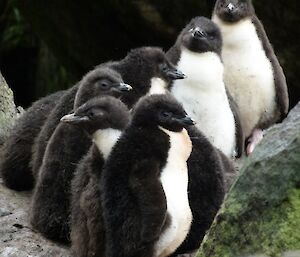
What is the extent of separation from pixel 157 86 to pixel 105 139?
1210 millimetres

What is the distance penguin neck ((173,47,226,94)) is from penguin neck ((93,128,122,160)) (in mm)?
1565

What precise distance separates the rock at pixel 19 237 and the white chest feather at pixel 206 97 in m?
1.23

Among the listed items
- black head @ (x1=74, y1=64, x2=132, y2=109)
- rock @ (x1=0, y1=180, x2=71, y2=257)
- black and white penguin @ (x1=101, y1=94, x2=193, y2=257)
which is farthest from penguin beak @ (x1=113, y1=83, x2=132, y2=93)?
rock @ (x1=0, y1=180, x2=71, y2=257)

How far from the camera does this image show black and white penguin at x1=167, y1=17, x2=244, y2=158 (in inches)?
258

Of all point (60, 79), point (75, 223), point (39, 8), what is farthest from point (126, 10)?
point (75, 223)

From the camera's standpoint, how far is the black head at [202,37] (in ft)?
21.8

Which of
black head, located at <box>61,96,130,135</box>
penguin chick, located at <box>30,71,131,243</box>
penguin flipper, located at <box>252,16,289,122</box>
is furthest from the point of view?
penguin flipper, located at <box>252,16,289,122</box>

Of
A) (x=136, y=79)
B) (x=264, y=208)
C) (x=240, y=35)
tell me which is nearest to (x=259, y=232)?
(x=264, y=208)

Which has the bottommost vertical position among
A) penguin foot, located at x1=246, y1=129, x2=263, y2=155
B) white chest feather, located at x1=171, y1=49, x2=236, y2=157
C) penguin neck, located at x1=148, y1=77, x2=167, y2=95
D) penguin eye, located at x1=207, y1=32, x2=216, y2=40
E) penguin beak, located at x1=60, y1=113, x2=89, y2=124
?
penguin foot, located at x1=246, y1=129, x2=263, y2=155

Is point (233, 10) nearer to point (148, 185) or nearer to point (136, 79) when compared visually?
point (136, 79)

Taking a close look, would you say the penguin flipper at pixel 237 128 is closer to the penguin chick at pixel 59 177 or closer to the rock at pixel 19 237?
the penguin chick at pixel 59 177

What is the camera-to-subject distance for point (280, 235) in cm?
387

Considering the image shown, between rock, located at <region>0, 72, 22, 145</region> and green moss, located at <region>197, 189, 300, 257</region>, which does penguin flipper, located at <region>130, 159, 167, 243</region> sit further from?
rock, located at <region>0, 72, 22, 145</region>

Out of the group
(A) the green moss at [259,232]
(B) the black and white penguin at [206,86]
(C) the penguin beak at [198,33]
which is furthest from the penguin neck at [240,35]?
(A) the green moss at [259,232]
